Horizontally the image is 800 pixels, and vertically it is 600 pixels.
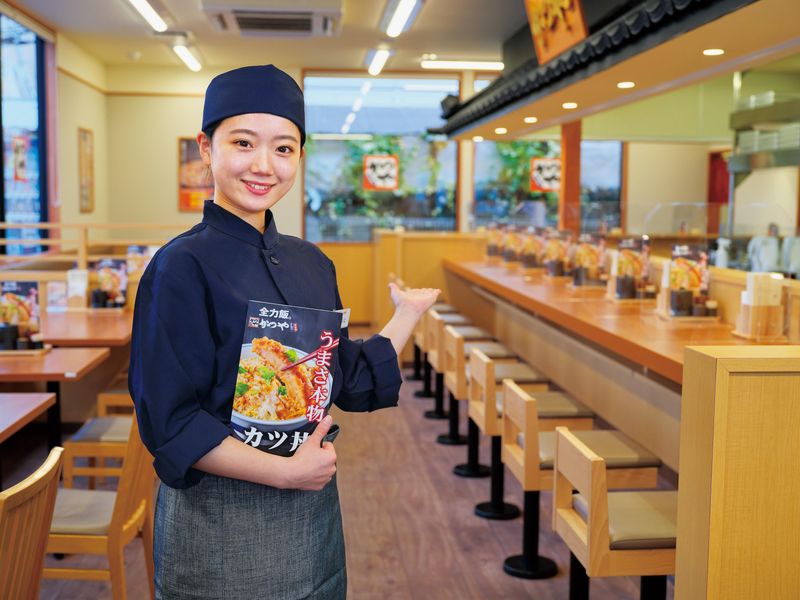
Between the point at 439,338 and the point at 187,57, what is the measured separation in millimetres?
5309

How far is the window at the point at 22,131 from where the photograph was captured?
24.1 feet

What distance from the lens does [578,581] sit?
8.42ft

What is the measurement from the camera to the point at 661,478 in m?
4.28

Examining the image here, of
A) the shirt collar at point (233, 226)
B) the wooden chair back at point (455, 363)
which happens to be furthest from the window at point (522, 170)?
the shirt collar at point (233, 226)

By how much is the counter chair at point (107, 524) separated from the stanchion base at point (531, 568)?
1.39 meters

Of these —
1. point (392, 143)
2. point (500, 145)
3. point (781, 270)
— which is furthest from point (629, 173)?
point (781, 270)

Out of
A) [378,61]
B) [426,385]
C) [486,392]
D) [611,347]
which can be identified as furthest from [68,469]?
[378,61]

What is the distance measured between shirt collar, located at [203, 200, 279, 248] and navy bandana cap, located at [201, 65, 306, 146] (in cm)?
13

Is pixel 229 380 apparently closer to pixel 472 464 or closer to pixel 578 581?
pixel 578 581

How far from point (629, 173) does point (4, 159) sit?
6.79 metres

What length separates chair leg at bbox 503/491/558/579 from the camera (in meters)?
3.25

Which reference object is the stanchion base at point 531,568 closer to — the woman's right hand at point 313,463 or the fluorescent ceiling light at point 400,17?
the woman's right hand at point 313,463

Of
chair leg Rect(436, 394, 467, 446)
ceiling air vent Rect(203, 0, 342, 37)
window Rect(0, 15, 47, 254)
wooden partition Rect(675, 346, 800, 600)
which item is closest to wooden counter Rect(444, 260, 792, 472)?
chair leg Rect(436, 394, 467, 446)

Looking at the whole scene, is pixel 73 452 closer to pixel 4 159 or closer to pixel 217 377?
pixel 217 377
